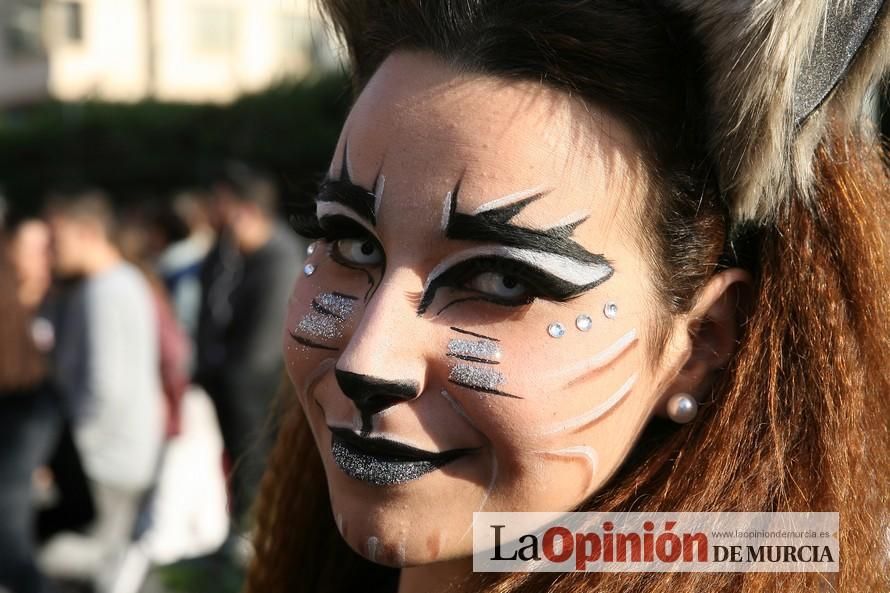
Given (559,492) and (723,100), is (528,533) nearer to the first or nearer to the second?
(559,492)

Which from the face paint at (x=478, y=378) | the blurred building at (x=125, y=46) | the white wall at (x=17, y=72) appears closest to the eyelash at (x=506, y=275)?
the face paint at (x=478, y=378)

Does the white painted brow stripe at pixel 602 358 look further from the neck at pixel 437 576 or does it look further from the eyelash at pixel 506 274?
the neck at pixel 437 576

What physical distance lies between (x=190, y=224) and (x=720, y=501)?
7303 mm

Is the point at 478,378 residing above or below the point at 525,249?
below

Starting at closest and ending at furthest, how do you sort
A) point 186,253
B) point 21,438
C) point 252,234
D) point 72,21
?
point 21,438 < point 252,234 < point 186,253 < point 72,21

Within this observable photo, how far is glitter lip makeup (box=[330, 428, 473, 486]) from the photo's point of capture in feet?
4.28

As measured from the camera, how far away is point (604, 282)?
4.29ft

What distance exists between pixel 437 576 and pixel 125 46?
2512cm

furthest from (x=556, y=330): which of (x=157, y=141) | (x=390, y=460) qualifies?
(x=157, y=141)

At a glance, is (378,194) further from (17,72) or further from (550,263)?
(17,72)

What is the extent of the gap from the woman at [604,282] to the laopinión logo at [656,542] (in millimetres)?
18

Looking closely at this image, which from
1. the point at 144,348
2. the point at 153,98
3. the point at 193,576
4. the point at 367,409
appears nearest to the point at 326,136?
→ the point at 153,98

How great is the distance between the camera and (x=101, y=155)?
15.9 metres

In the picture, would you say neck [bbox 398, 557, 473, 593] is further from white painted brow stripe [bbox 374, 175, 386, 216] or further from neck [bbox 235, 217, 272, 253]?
neck [bbox 235, 217, 272, 253]
